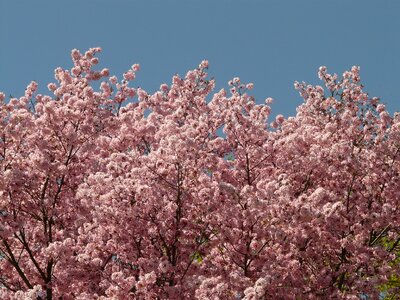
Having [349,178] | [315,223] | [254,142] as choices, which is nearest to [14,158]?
[254,142]

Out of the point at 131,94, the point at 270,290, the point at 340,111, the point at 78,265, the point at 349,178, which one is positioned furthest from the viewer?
the point at 131,94

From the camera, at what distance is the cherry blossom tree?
14781 mm

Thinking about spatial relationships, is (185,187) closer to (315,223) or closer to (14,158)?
(315,223)

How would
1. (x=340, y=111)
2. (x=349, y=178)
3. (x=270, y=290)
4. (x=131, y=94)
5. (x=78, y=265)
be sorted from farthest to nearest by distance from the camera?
(x=131, y=94)
(x=340, y=111)
(x=349, y=178)
(x=78, y=265)
(x=270, y=290)

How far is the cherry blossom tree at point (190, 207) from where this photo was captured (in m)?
14.8

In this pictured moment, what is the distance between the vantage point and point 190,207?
15.7m

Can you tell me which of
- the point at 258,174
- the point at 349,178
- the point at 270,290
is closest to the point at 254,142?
the point at 258,174

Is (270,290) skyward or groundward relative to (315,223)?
groundward

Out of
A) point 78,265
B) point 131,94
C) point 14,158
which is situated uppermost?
point 131,94

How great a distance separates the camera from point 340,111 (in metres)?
21.6

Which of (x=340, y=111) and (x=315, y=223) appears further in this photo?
(x=340, y=111)

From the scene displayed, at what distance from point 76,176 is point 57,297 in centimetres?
358

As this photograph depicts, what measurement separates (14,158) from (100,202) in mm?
2718

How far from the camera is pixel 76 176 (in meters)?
18.0
